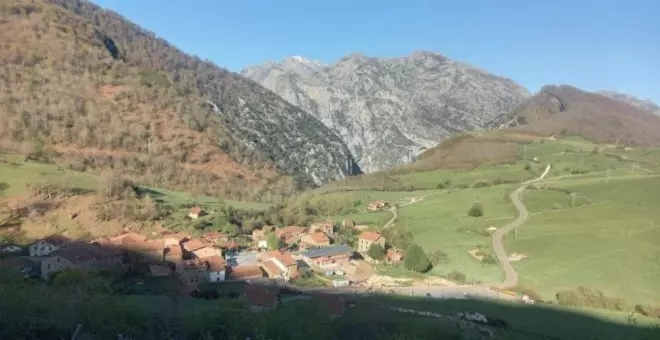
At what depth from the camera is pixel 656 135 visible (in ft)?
519

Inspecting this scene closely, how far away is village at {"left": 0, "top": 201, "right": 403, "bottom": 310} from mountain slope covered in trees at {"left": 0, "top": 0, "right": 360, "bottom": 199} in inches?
1309

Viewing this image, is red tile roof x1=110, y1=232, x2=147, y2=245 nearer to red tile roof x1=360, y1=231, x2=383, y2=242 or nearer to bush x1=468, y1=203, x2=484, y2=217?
red tile roof x1=360, y1=231, x2=383, y2=242

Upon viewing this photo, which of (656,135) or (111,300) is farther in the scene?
(656,135)

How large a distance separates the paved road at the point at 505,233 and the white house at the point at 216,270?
25.1 metres

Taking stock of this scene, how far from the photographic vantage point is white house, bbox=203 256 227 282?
44781 millimetres

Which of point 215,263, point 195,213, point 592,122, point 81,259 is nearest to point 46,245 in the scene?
point 81,259

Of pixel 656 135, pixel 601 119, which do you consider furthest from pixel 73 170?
pixel 656 135

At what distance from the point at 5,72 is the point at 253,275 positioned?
77.3 metres

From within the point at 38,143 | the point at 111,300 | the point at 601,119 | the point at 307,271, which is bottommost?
the point at 307,271

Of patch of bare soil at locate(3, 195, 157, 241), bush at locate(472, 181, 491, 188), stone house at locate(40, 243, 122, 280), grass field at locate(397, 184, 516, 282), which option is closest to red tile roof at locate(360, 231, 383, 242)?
grass field at locate(397, 184, 516, 282)

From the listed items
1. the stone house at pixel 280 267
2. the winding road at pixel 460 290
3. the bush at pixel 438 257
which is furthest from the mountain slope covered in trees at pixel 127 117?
the winding road at pixel 460 290

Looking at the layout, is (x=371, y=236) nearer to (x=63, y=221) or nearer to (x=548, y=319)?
(x=548, y=319)

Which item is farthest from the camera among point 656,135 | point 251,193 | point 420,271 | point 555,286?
point 656,135

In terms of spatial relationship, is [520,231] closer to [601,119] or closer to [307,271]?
[307,271]
